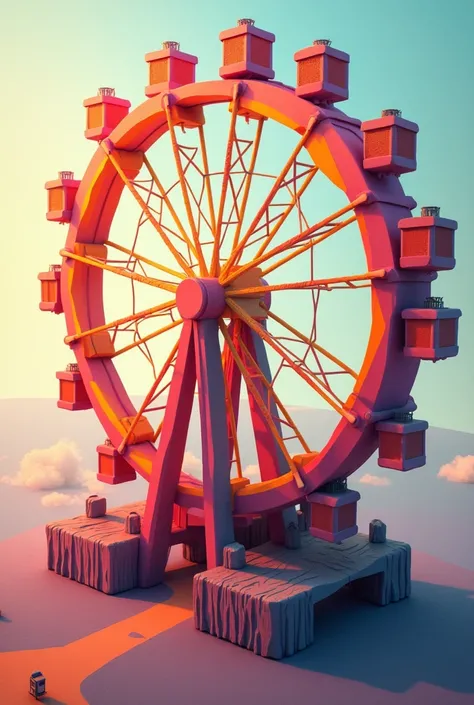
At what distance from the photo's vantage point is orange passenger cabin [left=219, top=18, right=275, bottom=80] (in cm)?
1356

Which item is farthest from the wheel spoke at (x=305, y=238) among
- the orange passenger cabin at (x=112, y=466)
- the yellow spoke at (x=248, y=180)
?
the orange passenger cabin at (x=112, y=466)

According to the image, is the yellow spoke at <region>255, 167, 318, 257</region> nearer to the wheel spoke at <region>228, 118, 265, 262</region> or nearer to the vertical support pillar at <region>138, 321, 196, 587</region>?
the wheel spoke at <region>228, 118, 265, 262</region>

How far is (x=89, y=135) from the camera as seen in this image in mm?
16156

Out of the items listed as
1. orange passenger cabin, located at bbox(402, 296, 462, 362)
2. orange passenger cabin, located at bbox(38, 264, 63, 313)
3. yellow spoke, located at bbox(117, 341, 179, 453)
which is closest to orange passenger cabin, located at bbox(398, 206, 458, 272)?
orange passenger cabin, located at bbox(402, 296, 462, 362)

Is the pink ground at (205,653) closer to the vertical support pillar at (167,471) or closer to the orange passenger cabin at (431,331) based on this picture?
the vertical support pillar at (167,471)

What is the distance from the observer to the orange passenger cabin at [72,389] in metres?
16.2

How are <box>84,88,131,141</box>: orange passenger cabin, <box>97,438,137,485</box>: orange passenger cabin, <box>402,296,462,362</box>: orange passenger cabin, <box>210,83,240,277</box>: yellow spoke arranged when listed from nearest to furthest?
1. <box>402,296,462,362</box>: orange passenger cabin
2. <box>210,83,240,277</box>: yellow spoke
3. <box>97,438,137,485</box>: orange passenger cabin
4. <box>84,88,131,141</box>: orange passenger cabin

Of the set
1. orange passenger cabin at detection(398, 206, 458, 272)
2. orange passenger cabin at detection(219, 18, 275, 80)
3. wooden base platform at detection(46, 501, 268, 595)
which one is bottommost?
wooden base platform at detection(46, 501, 268, 595)

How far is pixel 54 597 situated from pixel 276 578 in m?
3.62

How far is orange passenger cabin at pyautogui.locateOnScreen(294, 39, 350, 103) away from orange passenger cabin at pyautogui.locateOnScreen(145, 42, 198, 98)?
267 centimetres

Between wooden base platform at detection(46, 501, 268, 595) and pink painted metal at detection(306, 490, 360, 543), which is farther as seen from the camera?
wooden base platform at detection(46, 501, 268, 595)

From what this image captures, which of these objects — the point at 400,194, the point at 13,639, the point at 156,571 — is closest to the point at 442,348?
the point at 400,194

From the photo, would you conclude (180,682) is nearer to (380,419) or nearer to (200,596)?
(200,596)

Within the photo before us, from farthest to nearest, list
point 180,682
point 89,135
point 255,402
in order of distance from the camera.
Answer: point 89,135 < point 255,402 < point 180,682
